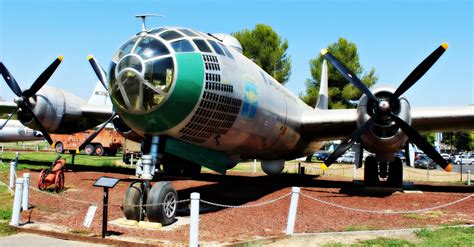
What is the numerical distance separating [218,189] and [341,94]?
43320 mm

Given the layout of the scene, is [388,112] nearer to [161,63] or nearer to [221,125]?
[221,125]

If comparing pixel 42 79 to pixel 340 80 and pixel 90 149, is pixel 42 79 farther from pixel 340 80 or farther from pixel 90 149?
pixel 340 80

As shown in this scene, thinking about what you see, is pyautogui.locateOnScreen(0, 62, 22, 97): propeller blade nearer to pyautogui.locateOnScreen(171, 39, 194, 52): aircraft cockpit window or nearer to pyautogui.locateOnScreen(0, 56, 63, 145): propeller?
pyautogui.locateOnScreen(0, 56, 63, 145): propeller

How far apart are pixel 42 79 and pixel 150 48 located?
11044 millimetres

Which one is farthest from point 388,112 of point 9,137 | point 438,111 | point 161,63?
point 9,137

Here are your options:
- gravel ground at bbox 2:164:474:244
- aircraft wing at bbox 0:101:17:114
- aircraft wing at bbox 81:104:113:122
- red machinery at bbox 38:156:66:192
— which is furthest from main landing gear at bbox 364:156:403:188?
aircraft wing at bbox 0:101:17:114

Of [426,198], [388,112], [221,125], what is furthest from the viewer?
[426,198]

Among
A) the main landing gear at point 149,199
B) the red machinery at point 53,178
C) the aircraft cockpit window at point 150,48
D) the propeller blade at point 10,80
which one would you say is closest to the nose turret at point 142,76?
the aircraft cockpit window at point 150,48

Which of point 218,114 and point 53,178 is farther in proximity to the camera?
point 53,178

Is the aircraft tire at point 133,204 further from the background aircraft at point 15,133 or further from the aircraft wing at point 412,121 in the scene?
the background aircraft at point 15,133

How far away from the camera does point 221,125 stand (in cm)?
1077

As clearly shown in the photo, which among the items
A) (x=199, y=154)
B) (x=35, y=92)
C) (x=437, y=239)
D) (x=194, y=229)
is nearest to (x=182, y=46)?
(x=199, y=154)

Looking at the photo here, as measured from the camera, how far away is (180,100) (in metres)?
9.27

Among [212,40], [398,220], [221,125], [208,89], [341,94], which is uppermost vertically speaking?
[341,94]
